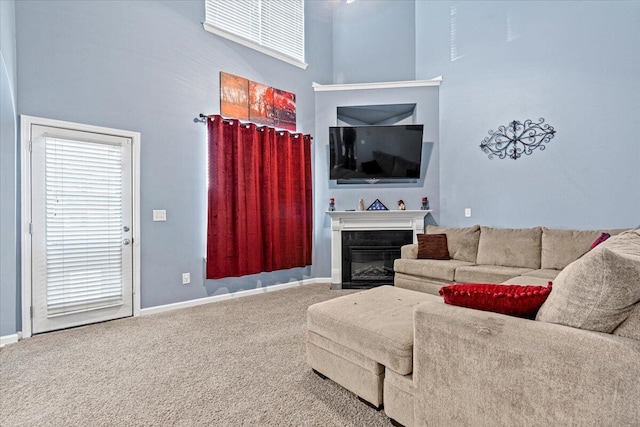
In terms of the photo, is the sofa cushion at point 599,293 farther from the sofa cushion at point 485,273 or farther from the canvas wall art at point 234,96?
the canvas wall art at point 234,96

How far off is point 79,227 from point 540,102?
539 centimetres

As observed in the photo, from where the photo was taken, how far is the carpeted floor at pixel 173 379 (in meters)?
1.68

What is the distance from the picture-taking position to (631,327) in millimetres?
993

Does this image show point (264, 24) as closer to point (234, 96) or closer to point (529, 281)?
point (234, 96)

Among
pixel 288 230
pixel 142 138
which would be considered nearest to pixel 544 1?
pixel 288 230

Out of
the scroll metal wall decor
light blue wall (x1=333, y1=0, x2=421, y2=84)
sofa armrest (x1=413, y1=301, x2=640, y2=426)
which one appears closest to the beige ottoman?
sofa armrest (x1=413, y1=301, x2=640, y2=426)

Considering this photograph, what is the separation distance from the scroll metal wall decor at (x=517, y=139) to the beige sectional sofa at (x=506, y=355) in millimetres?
2669

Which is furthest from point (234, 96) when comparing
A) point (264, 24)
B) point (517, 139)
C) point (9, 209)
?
point (517, 139)

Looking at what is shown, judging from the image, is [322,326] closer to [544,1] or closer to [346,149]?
[346,149]

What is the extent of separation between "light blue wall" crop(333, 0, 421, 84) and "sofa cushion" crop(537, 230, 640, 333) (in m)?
4.63

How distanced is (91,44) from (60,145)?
106 cm

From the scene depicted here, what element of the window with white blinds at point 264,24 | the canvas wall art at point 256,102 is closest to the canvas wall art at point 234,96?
the canvas wall art at point 256,102

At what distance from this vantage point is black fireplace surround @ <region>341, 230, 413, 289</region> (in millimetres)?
4555

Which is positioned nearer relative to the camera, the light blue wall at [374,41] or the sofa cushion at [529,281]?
the sofa cushion at [529,281]
